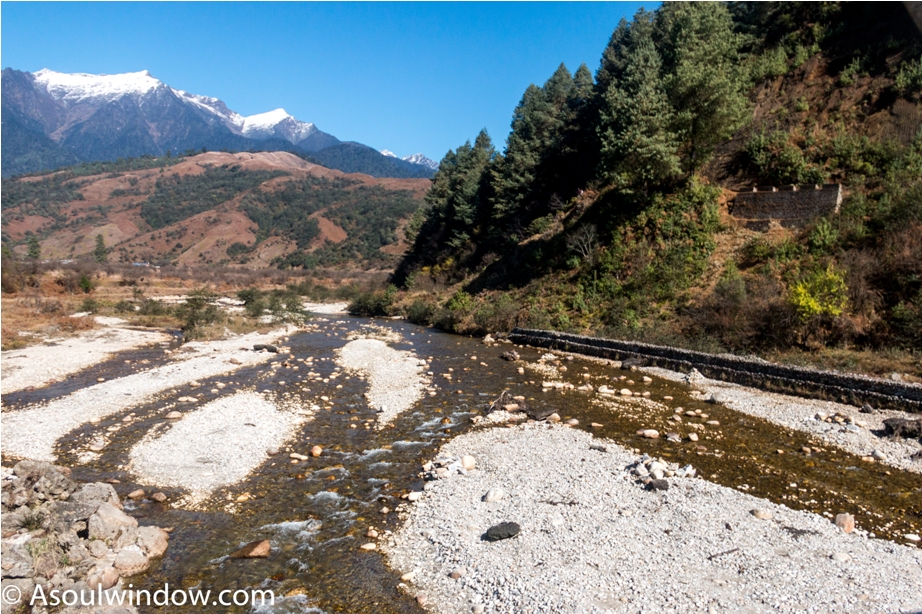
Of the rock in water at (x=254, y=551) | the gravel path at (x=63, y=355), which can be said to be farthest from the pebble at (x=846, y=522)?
the gravel path at (x=63, y=355)

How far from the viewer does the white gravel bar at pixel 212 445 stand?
978 centimetres

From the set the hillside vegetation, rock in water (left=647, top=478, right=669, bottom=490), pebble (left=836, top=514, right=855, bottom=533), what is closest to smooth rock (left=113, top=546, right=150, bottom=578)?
rock in water (left=647, top=478, right=669, bottom=490)

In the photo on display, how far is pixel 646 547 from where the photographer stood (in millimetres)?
7184

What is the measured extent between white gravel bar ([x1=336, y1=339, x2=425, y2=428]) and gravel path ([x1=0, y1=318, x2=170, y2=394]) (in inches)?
415

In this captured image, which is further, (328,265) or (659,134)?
(328,265)

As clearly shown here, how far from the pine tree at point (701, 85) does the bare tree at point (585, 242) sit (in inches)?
276

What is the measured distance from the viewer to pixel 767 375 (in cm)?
1634

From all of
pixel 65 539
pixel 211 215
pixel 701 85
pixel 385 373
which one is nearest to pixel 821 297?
pixel 701 85

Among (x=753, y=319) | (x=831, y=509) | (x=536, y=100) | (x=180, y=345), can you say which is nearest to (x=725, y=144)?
(x=753, y=319)

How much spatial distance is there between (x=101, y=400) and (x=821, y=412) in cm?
2105

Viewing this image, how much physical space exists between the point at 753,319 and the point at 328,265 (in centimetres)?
8845

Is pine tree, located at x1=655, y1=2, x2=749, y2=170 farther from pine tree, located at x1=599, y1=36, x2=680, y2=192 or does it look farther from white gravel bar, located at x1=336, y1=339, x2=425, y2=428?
white gravel bar, located at x1=336, y1=339, x2=425, y2=428

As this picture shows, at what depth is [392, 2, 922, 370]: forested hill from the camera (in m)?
19.3

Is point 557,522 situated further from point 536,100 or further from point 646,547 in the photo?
point 536,100
